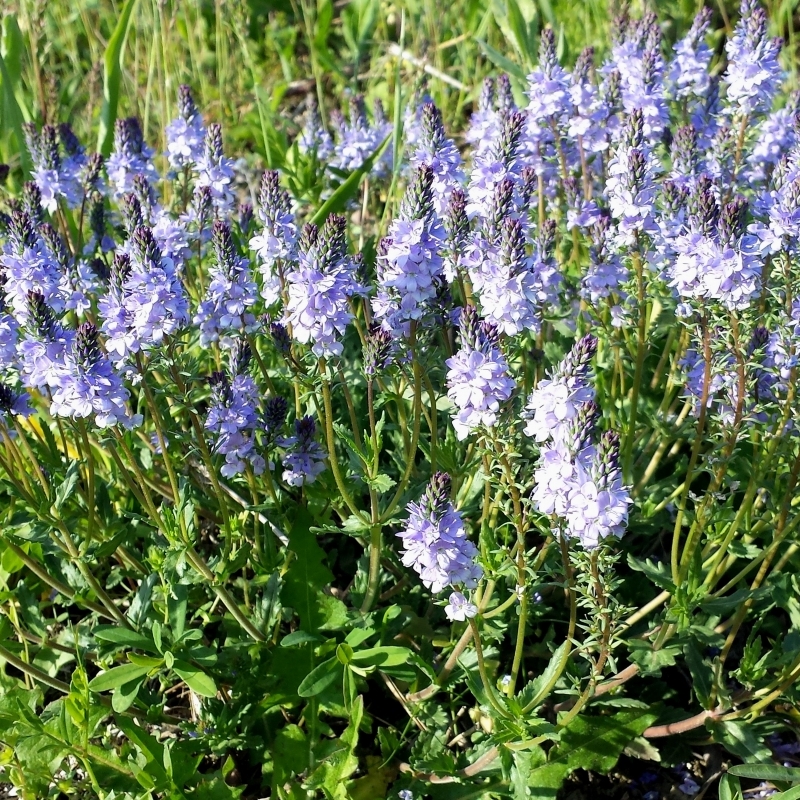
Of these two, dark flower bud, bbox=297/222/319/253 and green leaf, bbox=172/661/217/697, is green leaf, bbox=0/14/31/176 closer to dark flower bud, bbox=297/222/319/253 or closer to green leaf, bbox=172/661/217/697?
dark flower bud, bbox=297/222/319/253

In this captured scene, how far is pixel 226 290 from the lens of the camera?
2783 millimetres

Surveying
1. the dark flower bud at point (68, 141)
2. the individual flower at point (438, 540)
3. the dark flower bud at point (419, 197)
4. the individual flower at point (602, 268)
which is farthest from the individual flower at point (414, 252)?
the dark flower bud at point (68, 141)

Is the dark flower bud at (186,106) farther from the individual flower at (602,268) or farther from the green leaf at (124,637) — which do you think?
the green leaf at (124,637)

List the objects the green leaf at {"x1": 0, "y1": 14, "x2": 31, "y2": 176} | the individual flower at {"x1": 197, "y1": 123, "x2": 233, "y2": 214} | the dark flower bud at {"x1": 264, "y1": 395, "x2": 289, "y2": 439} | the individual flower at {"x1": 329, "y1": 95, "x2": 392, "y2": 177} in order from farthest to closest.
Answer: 1. the green leaf at {"x1": 0, "y1": 14, "x2": 31, "y2": 176}
2. the individual flower at {"x1": 329, "y1": 95, "x2": 392, "y2": 177}
3. the individual flower at {"x1": 197, "y1": 123, "x2": 233, "y2": 214}
4. the dark flower bud at {"x1": 264, "y1": 395, "x2": 289, "y2": 439}

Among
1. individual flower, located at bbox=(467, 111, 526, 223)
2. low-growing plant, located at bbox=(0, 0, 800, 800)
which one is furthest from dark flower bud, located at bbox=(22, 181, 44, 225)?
individual flower, located at bbox=(467, 111, 526, 223)

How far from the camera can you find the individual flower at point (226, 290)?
2.78m

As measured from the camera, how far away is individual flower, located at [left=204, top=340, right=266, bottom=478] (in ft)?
9.21

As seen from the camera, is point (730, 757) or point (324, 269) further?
point (730, 757)

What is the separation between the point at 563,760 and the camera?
9.34 feet

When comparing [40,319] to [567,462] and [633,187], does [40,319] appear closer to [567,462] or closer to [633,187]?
[567,462]

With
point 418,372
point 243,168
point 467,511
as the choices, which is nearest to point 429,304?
point 418,372

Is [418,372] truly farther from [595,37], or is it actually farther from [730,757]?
[595,37]

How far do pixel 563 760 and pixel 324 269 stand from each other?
1.81m

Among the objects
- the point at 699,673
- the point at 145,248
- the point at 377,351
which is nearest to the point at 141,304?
the point at 145,248
